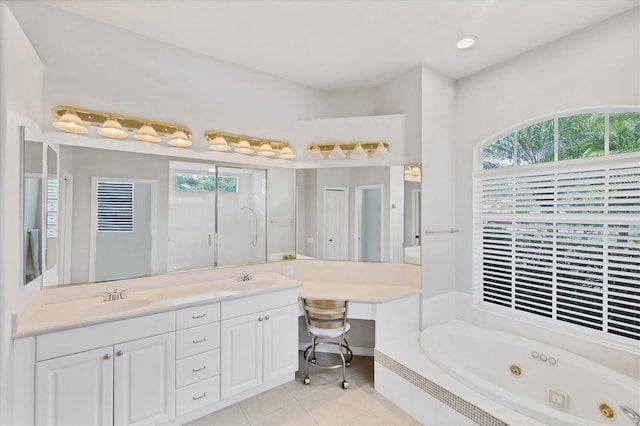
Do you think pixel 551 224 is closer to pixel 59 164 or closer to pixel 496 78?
pixel 496 78

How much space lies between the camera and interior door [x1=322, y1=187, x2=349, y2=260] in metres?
3.17

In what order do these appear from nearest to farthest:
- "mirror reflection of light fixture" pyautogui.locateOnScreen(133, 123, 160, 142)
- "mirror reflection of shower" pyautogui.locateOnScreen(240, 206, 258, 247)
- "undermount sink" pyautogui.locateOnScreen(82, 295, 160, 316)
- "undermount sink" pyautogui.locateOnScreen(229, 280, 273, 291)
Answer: "undermount sink" pyautogui.locateOnScreen(82, 295, 160, 316)
"mirror reflection of light fixture" pyautogui.locateOnScreen(133, 123, 160, 142)
"undermount sink" pyautogui.locateOnScreen(229, 280, 273, 291)
"mirror reflection of shower" pyautogui.locateOnScreen(240, 206, 258, 247)

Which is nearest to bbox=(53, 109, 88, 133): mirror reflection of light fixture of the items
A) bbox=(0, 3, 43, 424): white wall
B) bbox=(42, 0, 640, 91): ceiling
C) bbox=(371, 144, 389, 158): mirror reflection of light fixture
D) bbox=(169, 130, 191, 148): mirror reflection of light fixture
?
bbox=(0, 3, 43, 424): white wall

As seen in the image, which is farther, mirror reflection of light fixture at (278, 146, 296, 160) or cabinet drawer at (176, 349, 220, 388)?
mirror reflection of light fixture at (278, 146, 296, 160)

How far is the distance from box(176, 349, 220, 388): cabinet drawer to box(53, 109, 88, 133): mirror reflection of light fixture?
1.84 metres

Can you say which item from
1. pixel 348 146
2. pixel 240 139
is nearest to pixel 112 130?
pixel 240 139

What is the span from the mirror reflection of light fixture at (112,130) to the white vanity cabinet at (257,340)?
1.56 meters

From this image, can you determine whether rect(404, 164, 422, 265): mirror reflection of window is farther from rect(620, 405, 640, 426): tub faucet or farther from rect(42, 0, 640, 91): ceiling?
rect(620, 405, 640, 426): tub faucet

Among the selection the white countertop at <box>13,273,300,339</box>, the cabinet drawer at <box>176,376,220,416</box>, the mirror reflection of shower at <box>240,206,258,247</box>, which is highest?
the mirror reflection of shower at <box>240,206,258,247</box>

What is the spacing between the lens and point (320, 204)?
3211 mm

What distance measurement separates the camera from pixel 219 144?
276cm

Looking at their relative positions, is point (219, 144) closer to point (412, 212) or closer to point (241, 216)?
point (241, 216)

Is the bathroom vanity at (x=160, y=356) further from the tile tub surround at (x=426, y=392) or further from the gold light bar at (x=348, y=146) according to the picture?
the gold light bar at (x=348, y=146)

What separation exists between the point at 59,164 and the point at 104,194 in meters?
0.33
